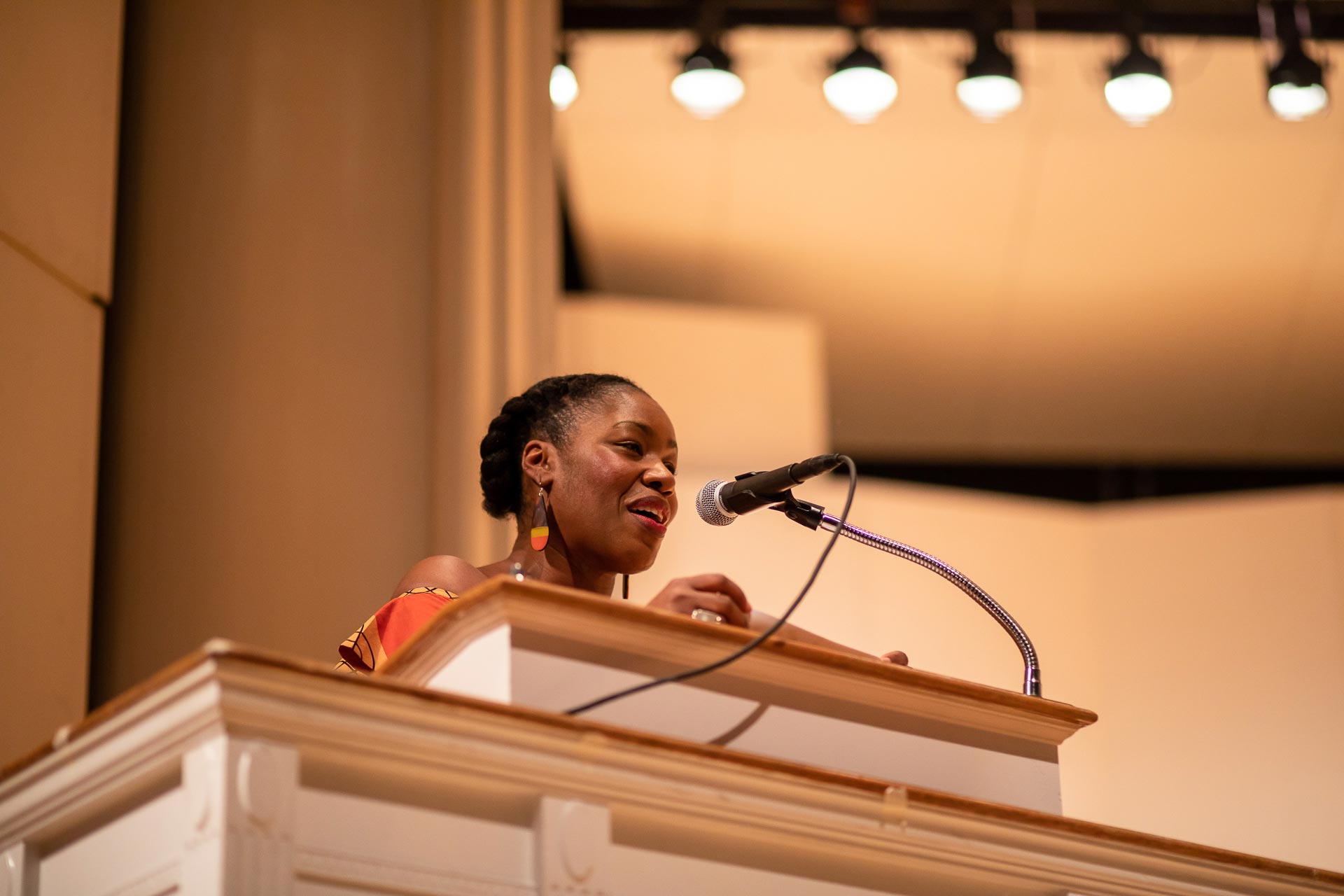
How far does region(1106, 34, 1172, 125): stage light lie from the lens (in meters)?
5.48

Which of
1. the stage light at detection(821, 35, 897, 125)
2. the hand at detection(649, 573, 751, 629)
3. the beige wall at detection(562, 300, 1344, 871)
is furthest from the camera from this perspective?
the beige wall at detection(562, 300, 1344, 871)

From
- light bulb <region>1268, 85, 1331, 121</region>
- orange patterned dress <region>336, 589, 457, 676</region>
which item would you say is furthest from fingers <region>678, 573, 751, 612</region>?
light bulb <region>1268, 85, 1331, 121</region>

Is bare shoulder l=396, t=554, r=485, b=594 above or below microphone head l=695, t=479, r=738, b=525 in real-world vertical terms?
above

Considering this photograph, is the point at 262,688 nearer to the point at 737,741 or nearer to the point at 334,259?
the point at 737,741

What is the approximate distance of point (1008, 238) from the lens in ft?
21.1

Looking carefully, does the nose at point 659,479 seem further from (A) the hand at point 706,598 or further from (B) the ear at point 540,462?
(A) the hand at point 706,598

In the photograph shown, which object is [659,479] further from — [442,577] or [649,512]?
[442,577]

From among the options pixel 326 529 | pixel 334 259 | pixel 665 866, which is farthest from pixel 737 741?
pixel 334 259

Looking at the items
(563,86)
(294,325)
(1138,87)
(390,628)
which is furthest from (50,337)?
(1138,87)

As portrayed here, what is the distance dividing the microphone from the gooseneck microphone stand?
0.07ft

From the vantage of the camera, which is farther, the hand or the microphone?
the microphone

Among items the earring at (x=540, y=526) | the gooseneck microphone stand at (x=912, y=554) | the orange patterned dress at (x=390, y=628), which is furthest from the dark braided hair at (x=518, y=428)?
the gooseneck microphone stand at (x=912, y=554)

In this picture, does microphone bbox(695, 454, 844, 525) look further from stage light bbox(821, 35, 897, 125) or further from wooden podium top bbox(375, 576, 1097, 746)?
stage light bbox(821, 35, 897, 125)

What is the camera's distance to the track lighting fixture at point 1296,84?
5.53 metres
